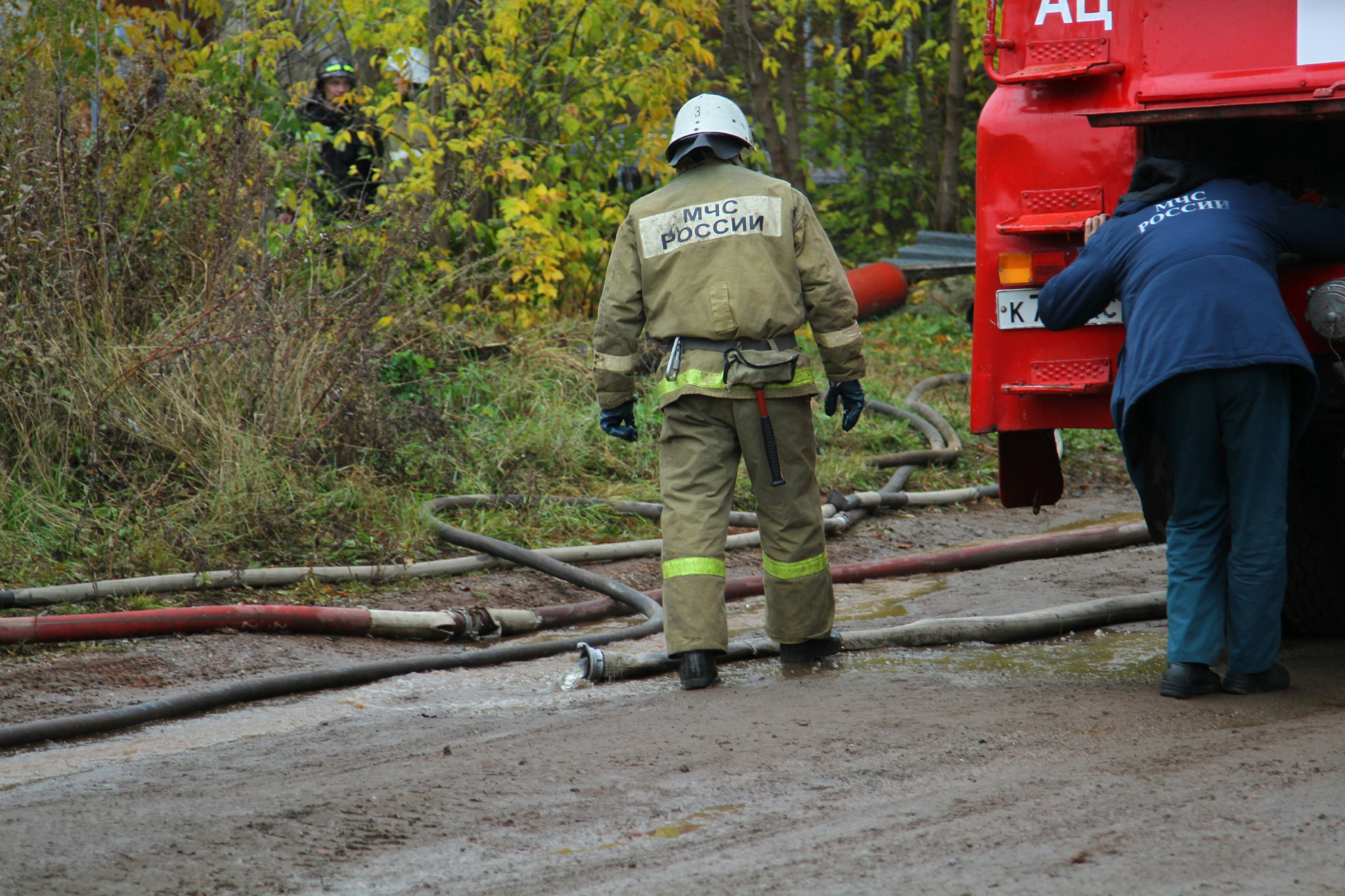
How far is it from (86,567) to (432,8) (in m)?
5.21

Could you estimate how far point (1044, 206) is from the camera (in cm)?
412

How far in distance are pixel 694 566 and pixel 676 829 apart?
1.58 meters

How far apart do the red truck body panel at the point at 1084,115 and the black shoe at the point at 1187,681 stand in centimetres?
77

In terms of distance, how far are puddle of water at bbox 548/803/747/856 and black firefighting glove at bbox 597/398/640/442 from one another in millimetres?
1796

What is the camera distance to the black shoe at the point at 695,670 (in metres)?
4.26

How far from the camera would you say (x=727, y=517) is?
4395mm

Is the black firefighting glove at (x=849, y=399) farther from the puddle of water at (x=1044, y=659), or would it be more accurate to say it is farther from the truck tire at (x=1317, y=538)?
the truck tire at (x=1317, y=538)

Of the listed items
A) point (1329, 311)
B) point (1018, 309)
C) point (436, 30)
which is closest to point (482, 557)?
point (1018, 309)

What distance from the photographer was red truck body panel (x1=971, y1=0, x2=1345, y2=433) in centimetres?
374

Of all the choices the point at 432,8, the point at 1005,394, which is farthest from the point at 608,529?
the point at 432,8

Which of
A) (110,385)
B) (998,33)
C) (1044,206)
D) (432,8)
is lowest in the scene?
(110,385)

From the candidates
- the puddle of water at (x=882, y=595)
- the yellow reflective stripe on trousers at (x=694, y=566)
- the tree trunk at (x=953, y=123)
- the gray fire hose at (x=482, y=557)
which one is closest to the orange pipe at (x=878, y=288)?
the tree trunk at (x=953, y=123)

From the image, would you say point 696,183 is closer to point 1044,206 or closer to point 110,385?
point 1044,206

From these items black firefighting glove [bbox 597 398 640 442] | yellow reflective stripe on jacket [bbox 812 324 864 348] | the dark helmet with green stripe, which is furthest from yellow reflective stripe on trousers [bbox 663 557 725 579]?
the dark helmet with green stripe
